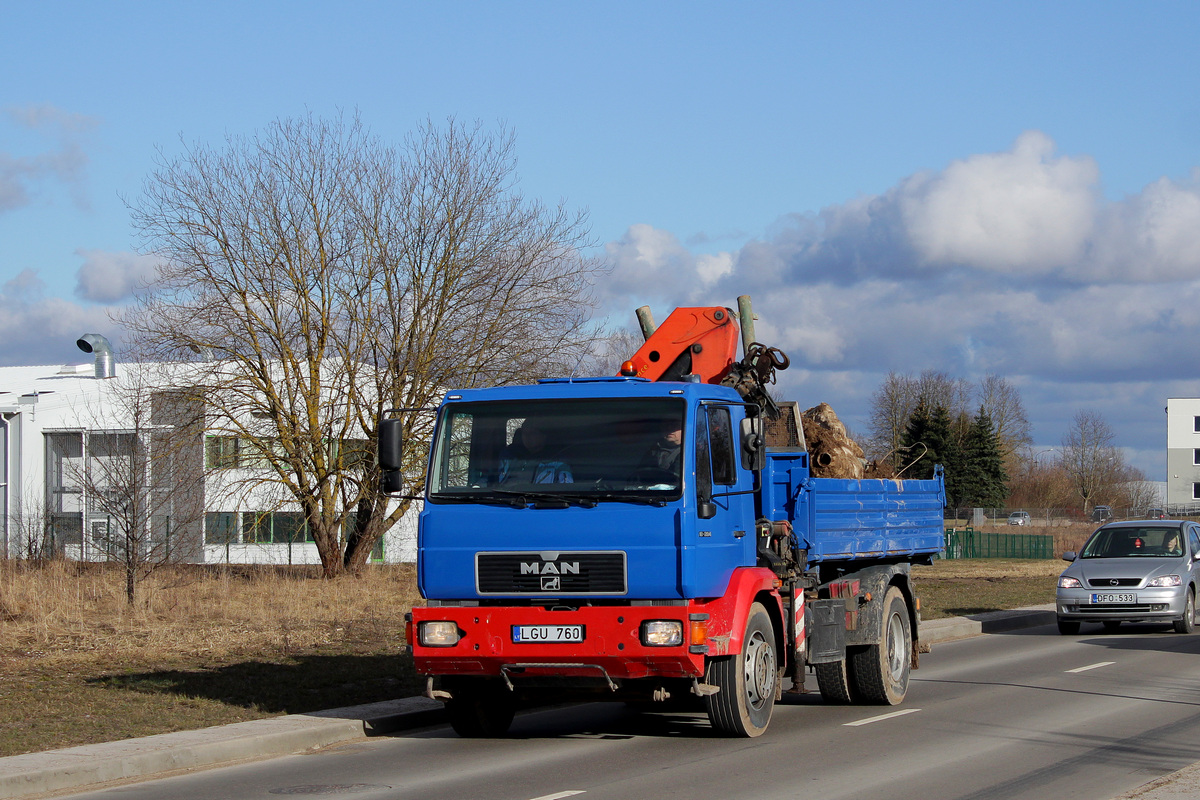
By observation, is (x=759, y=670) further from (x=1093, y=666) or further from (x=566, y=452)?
(x=1093, y=666)

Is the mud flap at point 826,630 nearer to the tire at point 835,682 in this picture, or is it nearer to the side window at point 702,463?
the tire at point 835,682

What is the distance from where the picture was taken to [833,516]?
11352 mm

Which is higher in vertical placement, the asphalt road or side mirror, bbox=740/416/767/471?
side mirror, bbox=740/416/767/471

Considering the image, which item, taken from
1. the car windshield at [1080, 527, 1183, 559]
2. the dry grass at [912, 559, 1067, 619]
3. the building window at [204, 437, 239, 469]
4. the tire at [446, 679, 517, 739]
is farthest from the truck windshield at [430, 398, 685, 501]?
the building window at [204, 437, 239, 469]

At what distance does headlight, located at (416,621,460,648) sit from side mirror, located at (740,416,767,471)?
2538 millimetres

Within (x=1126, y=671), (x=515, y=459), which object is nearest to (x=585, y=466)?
(x=515, y=459)

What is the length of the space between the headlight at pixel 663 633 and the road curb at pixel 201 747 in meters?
3.13

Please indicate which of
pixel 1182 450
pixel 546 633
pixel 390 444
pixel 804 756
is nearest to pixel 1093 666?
pixel 804 756

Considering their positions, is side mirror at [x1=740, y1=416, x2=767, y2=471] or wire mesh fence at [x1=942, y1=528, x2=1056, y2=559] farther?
wire mesh fence at [x1=942, y1=528, x2=1056, y2=559]

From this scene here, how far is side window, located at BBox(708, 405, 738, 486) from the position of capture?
9.61 m

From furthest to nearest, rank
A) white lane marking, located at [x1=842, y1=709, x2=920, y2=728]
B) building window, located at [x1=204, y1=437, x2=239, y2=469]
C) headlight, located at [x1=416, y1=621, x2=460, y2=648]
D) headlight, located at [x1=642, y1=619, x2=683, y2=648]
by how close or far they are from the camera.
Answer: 1. building window, located at [x1=204, y1=437, x2=239, y2=469]
2. white lane marking, located at [x1=842, y1=709, x2=920, y2=728]
3. headlight, located at [x1=416, y1=621, x2=460, y2=648]
4. headlight, located at [x1=642, y1=619, x2=683, y2=648]

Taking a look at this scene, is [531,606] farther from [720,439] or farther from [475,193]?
[475,193]

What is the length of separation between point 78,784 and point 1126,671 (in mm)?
11520

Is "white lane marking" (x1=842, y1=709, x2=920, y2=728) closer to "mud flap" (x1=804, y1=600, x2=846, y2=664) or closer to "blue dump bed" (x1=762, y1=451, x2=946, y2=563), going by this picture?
"mud flap" (x1=804, y1=600, x2=846, y2=664)
